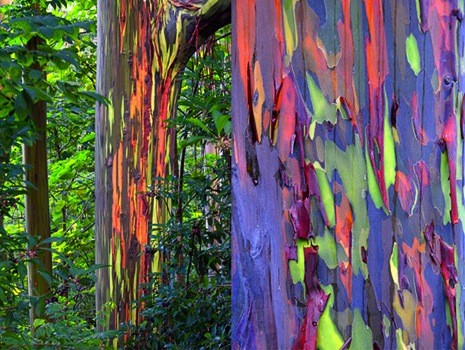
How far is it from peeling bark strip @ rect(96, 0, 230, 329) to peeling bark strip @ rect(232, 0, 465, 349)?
4003mm

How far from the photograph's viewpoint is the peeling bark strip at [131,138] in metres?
5.48

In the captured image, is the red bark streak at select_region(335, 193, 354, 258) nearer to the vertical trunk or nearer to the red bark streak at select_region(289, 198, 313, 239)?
the red bark streak at select_region(289, 198, 313, 239)

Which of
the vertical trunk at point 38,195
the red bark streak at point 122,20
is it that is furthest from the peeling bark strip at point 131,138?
the vertical trunk at point 38,195

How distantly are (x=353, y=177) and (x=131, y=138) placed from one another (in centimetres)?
435

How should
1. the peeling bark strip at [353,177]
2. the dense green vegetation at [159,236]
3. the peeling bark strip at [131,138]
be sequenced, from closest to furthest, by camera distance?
1. the peeling bark strip at [353,177]
2. the dense green vegetation at [159,236]
3. the peeling bark strip at [131,138]

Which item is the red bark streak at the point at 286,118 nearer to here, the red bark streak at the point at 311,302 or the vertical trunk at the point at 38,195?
the red bark streak at the point at 311,302

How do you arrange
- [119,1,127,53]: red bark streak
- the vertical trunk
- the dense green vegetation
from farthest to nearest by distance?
1. [119,1,127,53]: red bark streak
2. the vertical trunk
3. the dense green vegetation

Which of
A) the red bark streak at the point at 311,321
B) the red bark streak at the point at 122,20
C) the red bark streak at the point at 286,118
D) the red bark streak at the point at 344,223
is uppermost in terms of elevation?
the red bark streak at the point at 122,20

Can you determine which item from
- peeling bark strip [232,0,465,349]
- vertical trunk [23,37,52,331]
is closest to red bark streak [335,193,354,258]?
peeling bark strip [232,0,465,349]

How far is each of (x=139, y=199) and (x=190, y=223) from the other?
5.97 feet

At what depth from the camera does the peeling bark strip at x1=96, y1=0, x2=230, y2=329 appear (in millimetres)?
5477

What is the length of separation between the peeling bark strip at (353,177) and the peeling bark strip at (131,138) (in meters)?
4.00

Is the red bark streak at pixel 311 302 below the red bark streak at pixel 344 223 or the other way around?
below

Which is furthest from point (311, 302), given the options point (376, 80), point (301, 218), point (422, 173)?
point (376, 80)
